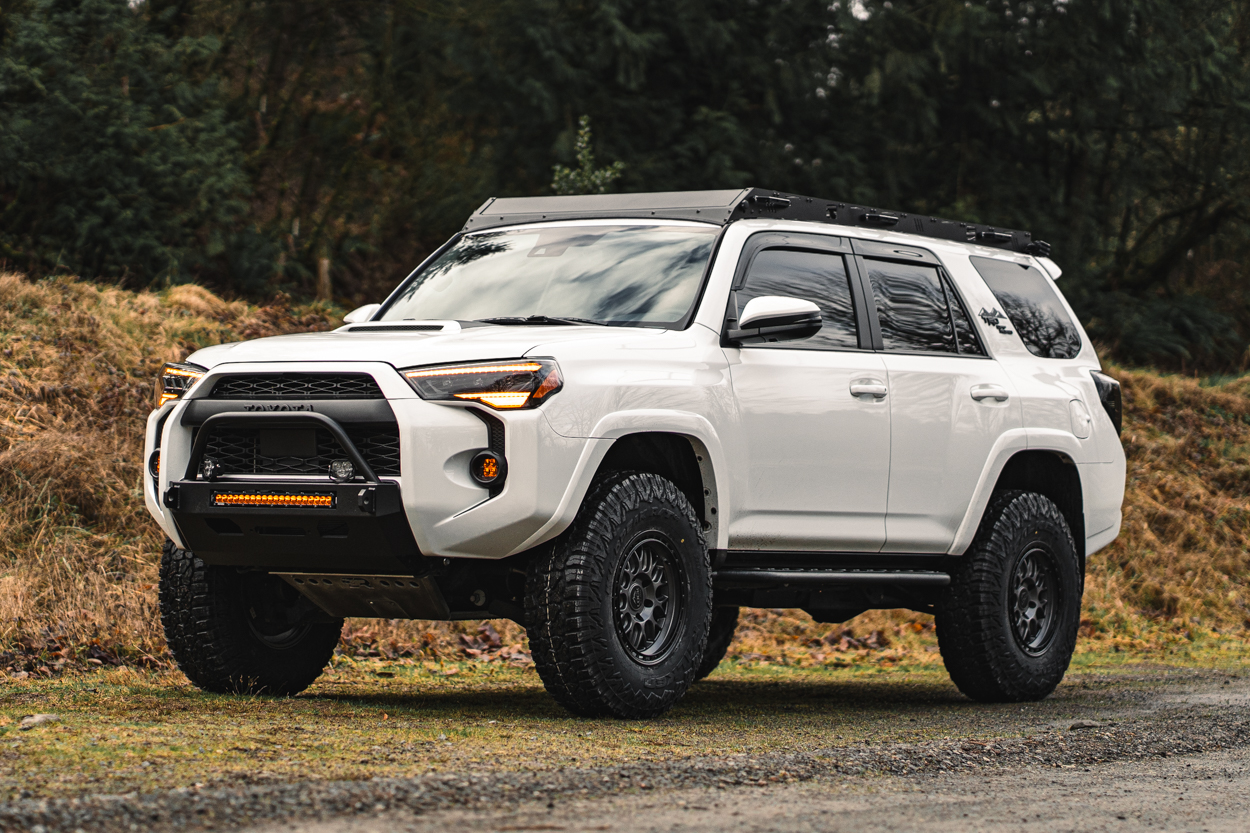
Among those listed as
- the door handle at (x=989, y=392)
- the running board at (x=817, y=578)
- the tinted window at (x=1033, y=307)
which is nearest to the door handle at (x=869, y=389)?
the door handle at (x=989, y=392)

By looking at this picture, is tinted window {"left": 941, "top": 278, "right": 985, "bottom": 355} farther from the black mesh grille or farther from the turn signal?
the black mesh grille

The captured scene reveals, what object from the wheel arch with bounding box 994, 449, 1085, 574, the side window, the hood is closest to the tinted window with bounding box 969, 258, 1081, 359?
the wheel arch with bounding box 994, 449, 1085, 574

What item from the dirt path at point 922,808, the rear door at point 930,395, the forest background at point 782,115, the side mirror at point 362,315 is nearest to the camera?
the dirt path at point 922,808

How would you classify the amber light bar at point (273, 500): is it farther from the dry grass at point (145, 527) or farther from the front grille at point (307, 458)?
the dry grass at point (145, 527)

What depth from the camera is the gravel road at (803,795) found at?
4156mm

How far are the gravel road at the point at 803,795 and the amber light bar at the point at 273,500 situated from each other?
5.16 feet

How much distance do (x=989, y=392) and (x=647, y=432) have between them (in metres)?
2.46

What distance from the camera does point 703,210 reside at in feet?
25.0

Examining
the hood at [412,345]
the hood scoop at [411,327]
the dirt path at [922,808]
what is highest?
the hood scoop at [411,327]

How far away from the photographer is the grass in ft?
16.2

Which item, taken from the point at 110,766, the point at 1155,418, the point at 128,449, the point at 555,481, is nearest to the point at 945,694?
the point at 555,481

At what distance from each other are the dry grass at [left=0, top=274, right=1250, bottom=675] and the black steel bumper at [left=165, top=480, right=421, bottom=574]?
2.45m

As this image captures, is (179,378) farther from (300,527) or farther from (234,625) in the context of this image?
(234,625)

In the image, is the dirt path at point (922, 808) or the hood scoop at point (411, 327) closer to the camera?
the dirt path at point (922, 808)
